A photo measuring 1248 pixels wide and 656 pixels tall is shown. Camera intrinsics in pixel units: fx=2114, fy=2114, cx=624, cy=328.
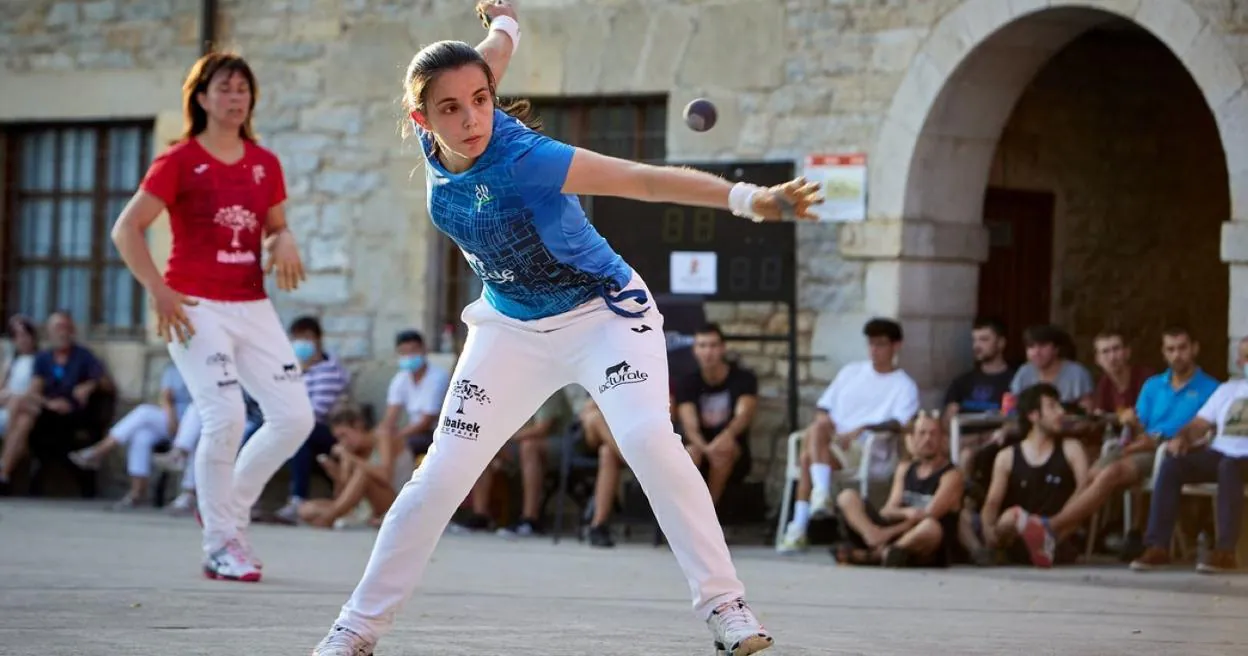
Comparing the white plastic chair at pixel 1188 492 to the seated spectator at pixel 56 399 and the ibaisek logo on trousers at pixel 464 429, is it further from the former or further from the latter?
the seated spectator at pixel 56 399

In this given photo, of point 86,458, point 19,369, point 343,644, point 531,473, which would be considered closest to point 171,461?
point 86,458

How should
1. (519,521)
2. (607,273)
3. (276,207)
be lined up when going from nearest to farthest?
(607,273)
(276,207)
(519,521)

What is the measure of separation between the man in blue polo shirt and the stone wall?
3220 mm

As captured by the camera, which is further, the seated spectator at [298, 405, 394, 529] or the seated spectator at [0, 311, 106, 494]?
the seated spectator at [0, 311, 106, 494]

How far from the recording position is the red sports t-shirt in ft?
27.5

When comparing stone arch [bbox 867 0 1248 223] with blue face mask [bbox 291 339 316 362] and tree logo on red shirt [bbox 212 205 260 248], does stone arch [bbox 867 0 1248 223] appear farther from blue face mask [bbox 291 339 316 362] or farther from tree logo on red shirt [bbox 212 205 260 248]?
tree logo on red shirt [bbox 212 205 260 248]

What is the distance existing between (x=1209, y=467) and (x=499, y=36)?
19.6 ft

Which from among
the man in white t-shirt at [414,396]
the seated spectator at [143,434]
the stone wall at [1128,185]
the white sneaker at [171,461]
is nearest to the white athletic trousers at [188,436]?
the white sneaker at [171,461]

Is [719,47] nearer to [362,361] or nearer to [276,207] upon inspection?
[362,361]

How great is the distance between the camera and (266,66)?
15.4 m

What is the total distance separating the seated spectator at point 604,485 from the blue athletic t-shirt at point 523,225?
674 cm

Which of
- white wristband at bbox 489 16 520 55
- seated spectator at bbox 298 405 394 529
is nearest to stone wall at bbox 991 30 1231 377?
seated spectator at bbox 298 405 394 529

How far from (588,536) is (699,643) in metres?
5.89

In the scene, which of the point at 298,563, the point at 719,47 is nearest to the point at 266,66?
the point at 719,47
